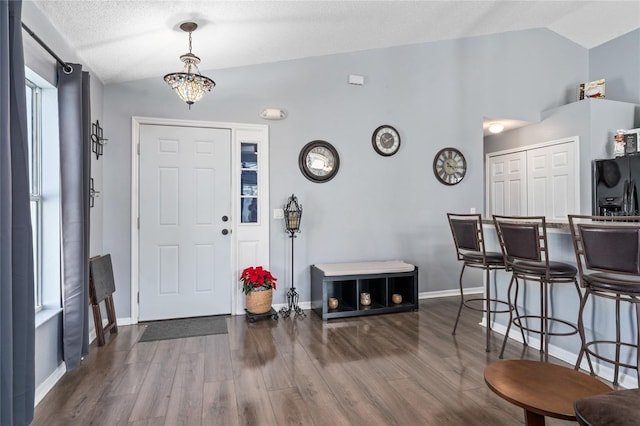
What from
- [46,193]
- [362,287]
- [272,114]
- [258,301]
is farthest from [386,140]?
[46,193]

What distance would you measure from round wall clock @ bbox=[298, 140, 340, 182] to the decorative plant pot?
1.39m

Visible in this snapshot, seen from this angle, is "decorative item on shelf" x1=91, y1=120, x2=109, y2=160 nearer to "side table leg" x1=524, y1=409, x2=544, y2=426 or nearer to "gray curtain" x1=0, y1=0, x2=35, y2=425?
"gray curtain" x1=0, y1=0, x2=35, y2=425

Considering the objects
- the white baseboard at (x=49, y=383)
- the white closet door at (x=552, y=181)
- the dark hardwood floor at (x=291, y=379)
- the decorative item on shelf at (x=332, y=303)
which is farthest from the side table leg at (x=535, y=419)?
the white closet door at (x=552, y=181)

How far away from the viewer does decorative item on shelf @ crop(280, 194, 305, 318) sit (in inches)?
158

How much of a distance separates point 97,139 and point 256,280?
2.01 m

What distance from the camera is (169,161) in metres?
3.89

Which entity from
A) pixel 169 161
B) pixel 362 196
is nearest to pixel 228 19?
pixel 169 161

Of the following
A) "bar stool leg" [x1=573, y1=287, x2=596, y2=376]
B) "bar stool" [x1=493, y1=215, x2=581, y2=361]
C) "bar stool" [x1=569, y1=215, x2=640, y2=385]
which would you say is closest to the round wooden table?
"bar stool" [x1=569, y1=215, x2=640, y2=385]

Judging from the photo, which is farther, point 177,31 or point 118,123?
point 118,123

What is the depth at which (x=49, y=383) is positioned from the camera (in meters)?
2.40

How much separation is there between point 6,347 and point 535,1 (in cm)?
554

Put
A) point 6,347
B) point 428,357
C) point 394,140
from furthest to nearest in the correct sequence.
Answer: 1. point 394,140
2. point 428,357
3. point 6,347

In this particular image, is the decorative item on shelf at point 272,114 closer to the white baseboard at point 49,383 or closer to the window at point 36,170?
→ the window at point 36,170

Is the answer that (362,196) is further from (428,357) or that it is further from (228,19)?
(228,19)
